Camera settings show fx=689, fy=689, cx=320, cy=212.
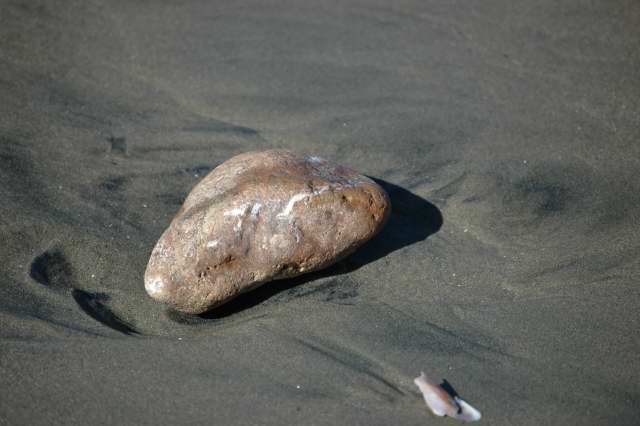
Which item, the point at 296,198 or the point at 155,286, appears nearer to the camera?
the point at 155,286

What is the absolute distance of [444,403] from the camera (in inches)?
110

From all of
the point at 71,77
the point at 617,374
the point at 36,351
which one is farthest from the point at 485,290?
the point at 71,77

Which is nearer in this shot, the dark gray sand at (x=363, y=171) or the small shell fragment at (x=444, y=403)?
the small shell fragment at (x=444, y=403)

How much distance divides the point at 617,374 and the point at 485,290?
2.53 ft

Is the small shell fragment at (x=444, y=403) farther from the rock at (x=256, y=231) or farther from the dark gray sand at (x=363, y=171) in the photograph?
the rock at (x=256, y=231)

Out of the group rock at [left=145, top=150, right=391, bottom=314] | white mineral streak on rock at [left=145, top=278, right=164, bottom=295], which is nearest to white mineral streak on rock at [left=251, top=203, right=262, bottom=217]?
rock at [left=145, top=150, right=391, bottom=314]

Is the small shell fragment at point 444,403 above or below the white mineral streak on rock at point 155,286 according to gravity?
below

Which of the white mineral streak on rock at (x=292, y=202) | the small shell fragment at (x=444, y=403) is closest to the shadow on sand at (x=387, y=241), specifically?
the white mineral streak on rock at (x=292, y=202)

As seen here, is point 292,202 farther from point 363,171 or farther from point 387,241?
point 363,171

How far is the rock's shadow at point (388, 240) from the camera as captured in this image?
3504 millimetres

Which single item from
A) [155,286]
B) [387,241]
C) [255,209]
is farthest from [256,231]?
[387,241]

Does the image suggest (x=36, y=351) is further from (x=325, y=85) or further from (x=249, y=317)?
(x=325, y=85)

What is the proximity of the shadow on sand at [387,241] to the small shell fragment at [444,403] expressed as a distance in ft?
3.17

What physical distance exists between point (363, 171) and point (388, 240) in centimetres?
67
